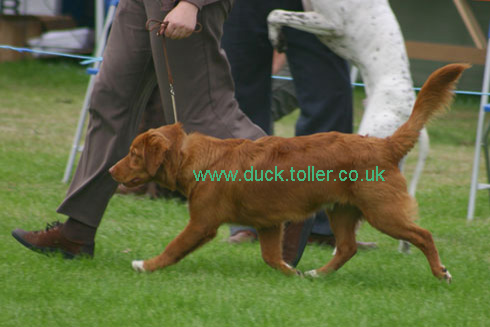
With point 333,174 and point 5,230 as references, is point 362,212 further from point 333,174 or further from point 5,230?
point 5,230

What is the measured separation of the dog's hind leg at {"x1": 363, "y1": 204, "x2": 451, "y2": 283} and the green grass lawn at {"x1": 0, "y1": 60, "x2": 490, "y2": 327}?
198 millimetres

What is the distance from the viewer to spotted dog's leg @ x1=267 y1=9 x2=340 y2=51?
4.56 m

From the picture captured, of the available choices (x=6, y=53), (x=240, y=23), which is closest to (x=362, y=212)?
(x=240, y=23)

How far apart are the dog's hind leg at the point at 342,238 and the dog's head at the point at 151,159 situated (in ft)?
2.71

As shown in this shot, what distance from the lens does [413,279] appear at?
12.6 feet

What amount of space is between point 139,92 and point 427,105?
136 centimetres

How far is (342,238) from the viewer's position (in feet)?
12.7

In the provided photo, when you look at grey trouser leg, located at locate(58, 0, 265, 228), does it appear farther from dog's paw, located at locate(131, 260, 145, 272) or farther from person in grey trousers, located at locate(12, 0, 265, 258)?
dog's paw, located at locate(131, 260, 145, 272)

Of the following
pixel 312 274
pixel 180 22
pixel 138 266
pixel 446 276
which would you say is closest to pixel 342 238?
pixel 312 274

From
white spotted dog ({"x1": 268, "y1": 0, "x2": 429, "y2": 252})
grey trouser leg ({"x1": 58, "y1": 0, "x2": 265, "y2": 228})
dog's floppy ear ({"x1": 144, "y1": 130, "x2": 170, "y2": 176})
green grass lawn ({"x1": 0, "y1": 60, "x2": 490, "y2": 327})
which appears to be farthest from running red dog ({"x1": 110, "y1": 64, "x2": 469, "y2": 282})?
white spotted dog ({"x1": 268, "y1": 0, "x2": 429, "y2": 252})

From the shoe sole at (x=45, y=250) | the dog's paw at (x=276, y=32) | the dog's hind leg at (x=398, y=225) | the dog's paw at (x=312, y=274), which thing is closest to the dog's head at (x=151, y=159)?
the shoe sole at (x=45, y=250)

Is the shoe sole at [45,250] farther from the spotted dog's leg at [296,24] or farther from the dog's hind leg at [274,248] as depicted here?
the spotted dog's leg at [296,24]

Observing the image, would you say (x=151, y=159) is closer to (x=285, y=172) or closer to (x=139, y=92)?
(x=139, y=92)

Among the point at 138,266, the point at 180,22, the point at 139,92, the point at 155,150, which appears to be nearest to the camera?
the point at 180,22
